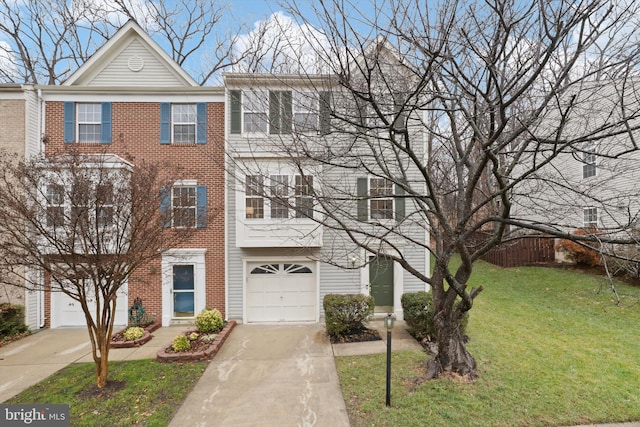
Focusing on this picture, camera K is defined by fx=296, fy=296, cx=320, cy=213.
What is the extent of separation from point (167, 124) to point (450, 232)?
30.5 ft

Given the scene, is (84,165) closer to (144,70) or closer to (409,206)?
(144,70)

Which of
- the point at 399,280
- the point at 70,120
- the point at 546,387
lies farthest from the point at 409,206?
the point at 70,120

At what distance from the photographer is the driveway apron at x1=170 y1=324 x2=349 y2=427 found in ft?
15.5

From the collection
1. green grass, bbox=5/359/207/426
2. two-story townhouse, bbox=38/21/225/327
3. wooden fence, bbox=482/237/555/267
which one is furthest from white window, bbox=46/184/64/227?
wooden fence, bbox=482/237/555/267

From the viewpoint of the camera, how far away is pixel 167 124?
984cm

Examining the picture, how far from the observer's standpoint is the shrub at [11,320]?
A: 28.3 ft

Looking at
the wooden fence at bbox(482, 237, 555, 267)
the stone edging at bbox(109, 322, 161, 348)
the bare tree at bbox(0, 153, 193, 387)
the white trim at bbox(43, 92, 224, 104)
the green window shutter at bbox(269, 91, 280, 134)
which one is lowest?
the stone edging at bbox(109, 322, 161, 348)

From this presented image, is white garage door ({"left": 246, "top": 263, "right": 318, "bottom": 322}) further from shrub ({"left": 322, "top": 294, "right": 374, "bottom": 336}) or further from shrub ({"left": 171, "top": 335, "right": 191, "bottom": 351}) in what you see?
shrub ({"left": 171, "top": 335, "right": 191, "bottom": 351})

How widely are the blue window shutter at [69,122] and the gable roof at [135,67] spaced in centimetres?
79

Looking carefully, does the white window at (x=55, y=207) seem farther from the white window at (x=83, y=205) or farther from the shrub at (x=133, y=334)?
the shrub at (x=133, y=334)

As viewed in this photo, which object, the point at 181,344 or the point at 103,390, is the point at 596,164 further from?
the point at 103,390

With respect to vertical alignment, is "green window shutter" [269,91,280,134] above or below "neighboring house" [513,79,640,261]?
above

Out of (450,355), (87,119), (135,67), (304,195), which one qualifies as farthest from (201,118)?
(450,355)
